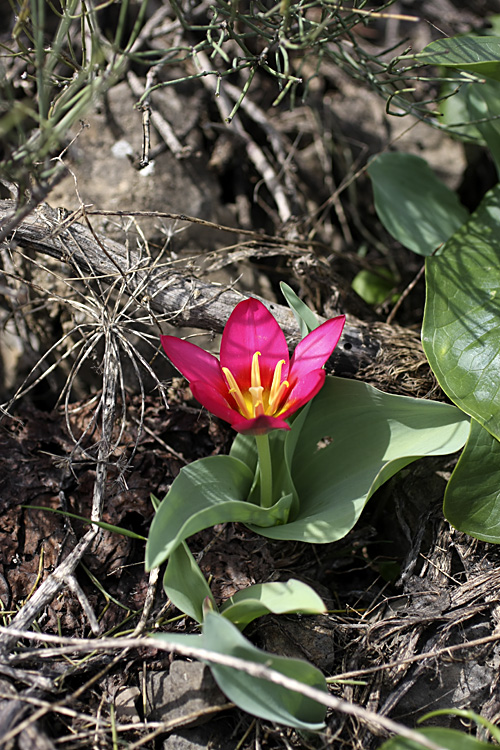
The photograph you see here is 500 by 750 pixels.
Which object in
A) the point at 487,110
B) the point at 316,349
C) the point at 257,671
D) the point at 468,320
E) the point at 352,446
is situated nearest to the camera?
the point at 257,671

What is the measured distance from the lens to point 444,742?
0.91 meters

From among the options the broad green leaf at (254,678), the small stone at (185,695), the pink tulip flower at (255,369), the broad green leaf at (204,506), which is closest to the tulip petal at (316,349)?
the pink tulip flower at (255,369)

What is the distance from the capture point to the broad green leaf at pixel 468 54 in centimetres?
134

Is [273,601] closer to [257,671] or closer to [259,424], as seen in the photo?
[257,671]

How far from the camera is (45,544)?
134cm

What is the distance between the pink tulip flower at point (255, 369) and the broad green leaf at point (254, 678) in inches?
13.2

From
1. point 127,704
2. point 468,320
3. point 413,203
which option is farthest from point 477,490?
point 413,203

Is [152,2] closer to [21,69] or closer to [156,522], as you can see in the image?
[21,69]

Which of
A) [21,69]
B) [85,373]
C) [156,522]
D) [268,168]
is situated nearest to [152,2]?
[21,69]

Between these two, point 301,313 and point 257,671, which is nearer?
point 257,671

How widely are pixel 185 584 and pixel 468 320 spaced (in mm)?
901

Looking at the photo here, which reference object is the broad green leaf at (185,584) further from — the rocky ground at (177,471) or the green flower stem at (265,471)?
the green flower stem at (265,471)

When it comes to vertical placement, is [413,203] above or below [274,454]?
above

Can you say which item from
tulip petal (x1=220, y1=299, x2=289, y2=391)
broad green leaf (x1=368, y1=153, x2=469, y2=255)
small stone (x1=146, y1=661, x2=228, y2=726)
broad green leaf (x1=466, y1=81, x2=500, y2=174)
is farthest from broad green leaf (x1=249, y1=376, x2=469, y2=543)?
broad green leaf (x1=466, y1=81, x2=500, y2=174)
